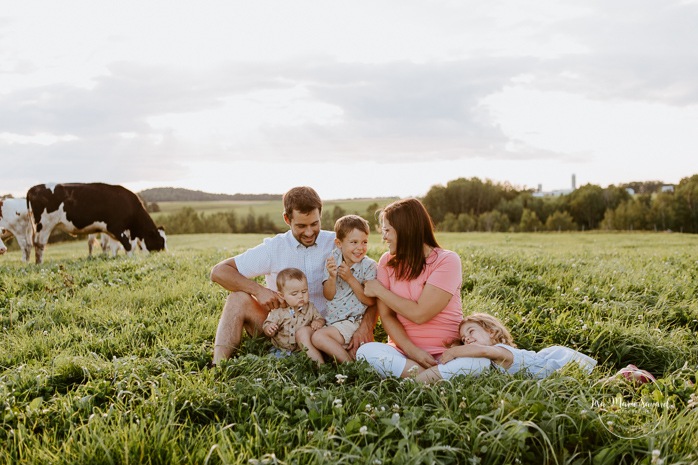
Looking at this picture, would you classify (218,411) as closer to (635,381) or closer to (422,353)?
(422,353)

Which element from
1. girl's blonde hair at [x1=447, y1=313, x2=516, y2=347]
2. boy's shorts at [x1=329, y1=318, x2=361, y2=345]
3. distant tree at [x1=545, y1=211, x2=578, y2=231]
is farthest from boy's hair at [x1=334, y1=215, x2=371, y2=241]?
distant tree at [x1=545, y1=211, x2=578, y2=231]

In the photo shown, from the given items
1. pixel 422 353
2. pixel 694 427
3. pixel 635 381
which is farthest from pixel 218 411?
pixel 635 381

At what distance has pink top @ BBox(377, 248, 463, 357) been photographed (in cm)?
505

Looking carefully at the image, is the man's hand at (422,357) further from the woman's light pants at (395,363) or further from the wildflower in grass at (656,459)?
the wildflower in grass at (656,459)

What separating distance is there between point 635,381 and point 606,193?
97.9 metres

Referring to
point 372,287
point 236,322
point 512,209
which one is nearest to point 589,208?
point 512,209

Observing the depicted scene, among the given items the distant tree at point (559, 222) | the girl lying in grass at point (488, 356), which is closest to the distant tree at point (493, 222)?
the distant tree at point (559, 222)

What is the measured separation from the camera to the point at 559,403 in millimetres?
3598

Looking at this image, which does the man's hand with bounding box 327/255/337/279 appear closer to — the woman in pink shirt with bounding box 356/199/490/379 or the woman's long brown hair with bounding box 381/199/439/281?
the woman in pink shirt with bounding box 356/199/490/379

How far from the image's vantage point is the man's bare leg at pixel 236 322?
16.8ft

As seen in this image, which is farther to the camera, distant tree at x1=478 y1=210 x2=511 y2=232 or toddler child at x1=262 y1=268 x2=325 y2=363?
distant tree at x1=478 y1=210 x2=511 y2=232

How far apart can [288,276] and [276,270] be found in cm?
44

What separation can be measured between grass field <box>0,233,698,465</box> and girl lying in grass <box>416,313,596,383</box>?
271 mm

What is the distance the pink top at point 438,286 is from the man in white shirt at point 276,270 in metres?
0.43
